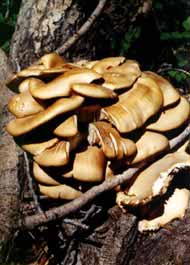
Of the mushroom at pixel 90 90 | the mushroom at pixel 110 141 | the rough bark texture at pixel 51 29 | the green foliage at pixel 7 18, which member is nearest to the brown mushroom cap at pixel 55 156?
the mushroom at pixel 110 141

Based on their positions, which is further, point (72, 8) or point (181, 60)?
point (181, 60)

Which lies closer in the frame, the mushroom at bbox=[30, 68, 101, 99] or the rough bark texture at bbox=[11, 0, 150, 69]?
the mushroom at bbox=[30, 68, 101, 99]

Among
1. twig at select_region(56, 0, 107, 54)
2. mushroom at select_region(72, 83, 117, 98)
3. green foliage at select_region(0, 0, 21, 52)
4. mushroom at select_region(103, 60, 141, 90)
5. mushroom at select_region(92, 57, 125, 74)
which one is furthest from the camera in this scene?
green foliage at select_region(0, 0, 21, 52)

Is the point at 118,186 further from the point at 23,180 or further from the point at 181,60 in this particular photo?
the point at 181,60

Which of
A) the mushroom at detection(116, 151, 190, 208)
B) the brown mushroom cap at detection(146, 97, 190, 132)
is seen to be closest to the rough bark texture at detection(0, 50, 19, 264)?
the mushroom at detection(116, 151, 190, 208)

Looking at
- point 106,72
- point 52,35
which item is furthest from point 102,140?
point 52,35

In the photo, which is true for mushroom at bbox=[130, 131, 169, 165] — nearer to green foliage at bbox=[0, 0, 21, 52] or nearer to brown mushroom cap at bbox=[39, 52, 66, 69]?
brown mushroom cap at bbox=[39, 52, 66, 69]

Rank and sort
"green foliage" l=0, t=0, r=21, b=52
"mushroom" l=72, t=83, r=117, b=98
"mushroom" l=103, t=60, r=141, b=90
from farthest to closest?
"green foliage" l=0, t=0, r=21, b=52 → "mushroom" l=103, t=60, r=141, b=90 → "mushroom" l=72, t=83, r=117, b=98
